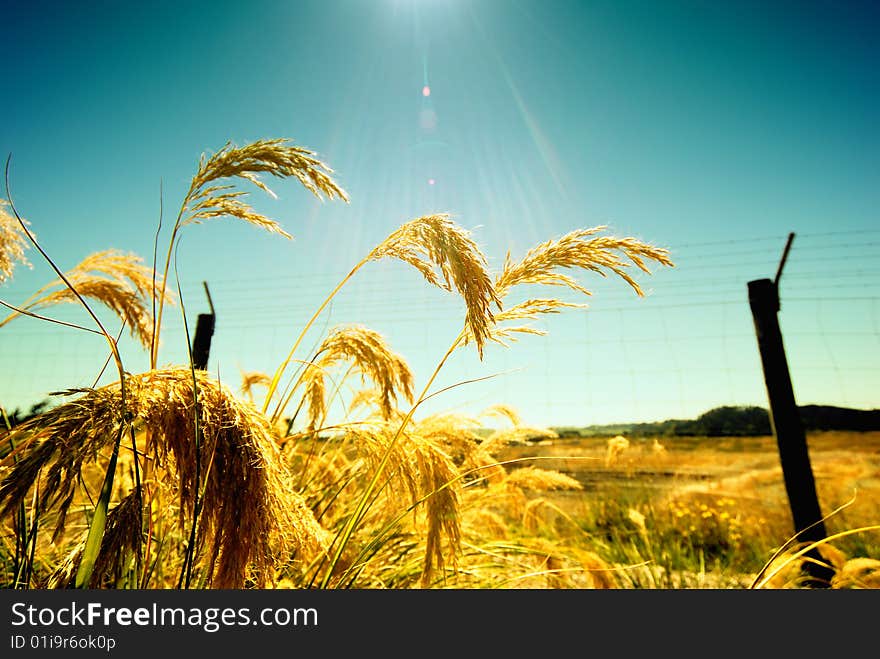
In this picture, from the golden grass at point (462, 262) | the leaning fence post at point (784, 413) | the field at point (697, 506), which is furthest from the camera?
the field at point (697, 506)

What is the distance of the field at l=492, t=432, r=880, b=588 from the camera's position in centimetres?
381

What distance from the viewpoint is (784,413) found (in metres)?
3.77

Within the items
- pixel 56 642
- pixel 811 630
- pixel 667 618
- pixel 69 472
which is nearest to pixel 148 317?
pixel 56 642

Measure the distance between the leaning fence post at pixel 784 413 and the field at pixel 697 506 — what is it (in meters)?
0.45

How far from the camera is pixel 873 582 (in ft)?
6.37

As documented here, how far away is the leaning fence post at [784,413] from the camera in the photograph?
11.8 ft

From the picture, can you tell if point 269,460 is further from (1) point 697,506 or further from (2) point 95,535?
(1) point 697,506

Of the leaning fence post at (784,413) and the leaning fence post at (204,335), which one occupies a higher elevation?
the leaning fence post at (204,335)

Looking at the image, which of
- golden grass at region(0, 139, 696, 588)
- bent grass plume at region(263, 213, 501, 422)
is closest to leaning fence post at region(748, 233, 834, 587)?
golden grass at region(0, 139, 696, 588)

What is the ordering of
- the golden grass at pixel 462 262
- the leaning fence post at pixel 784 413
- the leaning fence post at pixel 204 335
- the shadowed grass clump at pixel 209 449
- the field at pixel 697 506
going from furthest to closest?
1. the leaning fence post at pixel 204 335
2. the field at pixel 697 506
3. the leaning fence post at pixel 784 413
4. the golden grass at pixel 462 262
5. the shadowed grass clump at pixel 209 449

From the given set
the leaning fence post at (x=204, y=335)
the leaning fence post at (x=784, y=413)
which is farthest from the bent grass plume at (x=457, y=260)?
the leaning fence post at (x=204, y=335)

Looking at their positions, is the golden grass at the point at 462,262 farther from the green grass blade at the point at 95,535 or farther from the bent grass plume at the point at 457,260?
the green grass blade at the point at 95,535

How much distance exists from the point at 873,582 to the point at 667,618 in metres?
1.45

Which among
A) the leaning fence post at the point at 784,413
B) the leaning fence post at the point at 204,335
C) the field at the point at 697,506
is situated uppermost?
the leaning fence post at the point at 204,335
